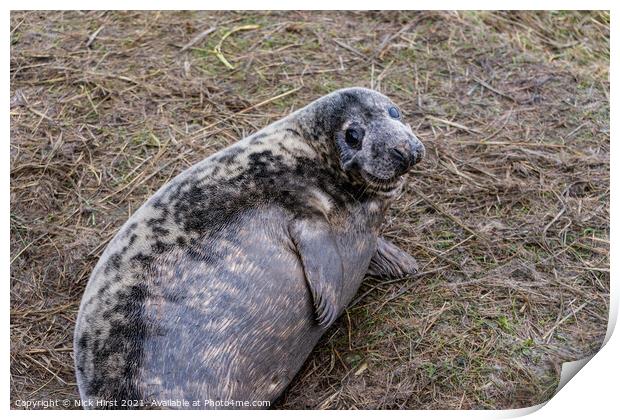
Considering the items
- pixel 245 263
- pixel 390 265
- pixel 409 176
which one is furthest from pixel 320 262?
pixel 409 176

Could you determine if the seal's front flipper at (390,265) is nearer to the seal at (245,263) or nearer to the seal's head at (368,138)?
the seal at (245,263)

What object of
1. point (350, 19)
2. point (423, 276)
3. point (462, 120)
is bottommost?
point (423, 276)

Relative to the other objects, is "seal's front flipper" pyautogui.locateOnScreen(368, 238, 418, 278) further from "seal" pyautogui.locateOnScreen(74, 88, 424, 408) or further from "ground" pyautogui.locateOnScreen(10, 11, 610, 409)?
"seal" pyautogui.locateOnScreen(74, 88, 424, 408)

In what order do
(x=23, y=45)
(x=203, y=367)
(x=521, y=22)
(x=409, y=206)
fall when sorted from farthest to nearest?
(x=521, y=22) < (x=23, y=45) < (x=409, y=206) < (x=203, y=367)

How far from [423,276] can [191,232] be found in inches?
56.3

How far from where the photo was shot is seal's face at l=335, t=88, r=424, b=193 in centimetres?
443

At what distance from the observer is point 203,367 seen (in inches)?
163

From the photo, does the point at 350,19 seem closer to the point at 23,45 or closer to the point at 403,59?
the point at 403,59

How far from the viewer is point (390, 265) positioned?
4.98 meters

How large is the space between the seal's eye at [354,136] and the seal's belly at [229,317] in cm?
55

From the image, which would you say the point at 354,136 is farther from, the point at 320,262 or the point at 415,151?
the point at 320,262

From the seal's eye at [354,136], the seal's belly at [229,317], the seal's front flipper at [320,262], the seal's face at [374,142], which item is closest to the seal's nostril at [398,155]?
the seal's face at [374,142]

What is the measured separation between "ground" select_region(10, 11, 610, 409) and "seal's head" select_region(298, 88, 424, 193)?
2.54 feet

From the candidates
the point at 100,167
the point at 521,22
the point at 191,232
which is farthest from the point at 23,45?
the point at 521,22
